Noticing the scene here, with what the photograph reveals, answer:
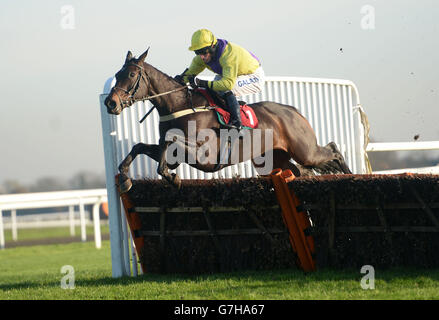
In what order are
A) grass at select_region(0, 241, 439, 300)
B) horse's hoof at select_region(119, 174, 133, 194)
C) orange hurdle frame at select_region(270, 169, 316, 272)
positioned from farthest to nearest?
1. horse's hoof at select_region(119, 174, 133, 194)
2. orange hurdle frame at select_region(270, 169, 316, 272)
3. grass at select_region(0, 241, 439, 300)

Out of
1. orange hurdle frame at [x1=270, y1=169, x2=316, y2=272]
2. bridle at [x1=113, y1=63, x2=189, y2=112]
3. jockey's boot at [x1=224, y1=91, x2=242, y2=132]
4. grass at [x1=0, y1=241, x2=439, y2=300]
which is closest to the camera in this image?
grass at [x1=0, y1=241, x2=439, y2=300]

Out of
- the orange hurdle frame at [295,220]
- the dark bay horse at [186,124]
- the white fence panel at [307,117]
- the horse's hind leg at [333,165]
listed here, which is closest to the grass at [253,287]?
the orange hurdle frame at [295,220]

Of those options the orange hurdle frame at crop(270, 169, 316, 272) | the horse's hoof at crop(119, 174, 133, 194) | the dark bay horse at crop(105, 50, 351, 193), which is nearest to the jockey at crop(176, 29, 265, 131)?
the dark bay horse at crop(105, 50, 351, 193)

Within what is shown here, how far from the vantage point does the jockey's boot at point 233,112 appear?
630 cm

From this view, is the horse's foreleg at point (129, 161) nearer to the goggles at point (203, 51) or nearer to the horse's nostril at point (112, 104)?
the horse's nostril at point (112, 104)

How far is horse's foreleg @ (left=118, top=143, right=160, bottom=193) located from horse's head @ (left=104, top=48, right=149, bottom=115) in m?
0.43

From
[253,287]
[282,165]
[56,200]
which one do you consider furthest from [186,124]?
[56,200]

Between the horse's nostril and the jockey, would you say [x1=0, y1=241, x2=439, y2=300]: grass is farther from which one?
the jockey

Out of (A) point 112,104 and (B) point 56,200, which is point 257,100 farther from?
(B) point 56,200

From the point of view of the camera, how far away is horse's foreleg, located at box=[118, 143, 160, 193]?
5.94m
